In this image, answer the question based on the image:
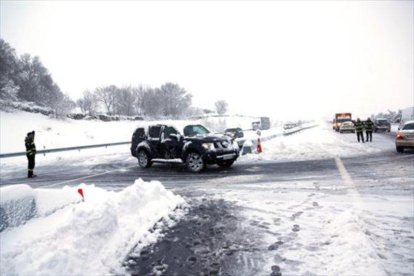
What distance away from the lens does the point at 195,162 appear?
13.2 metres

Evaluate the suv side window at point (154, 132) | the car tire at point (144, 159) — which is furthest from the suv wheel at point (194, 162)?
the car tire at point (144, 159)

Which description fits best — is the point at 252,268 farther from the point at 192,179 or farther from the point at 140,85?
the point at 140,85

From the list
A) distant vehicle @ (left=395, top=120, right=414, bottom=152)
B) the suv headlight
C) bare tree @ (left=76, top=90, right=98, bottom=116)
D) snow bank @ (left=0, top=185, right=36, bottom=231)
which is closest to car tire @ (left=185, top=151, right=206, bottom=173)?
the suv headlight

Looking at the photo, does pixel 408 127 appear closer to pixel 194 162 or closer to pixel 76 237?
pixel 194 162

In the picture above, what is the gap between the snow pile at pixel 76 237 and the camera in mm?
3996

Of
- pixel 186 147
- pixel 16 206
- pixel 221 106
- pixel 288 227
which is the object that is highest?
pixel 221 106

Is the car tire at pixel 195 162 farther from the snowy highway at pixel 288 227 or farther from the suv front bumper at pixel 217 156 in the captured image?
the snowy highway at pixel 288 227

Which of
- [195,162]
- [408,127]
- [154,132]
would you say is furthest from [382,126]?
[195,162]

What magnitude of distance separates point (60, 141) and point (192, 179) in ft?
102

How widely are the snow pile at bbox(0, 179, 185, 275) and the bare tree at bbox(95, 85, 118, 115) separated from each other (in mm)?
99977

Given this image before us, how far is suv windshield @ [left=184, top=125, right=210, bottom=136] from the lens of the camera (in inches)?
541

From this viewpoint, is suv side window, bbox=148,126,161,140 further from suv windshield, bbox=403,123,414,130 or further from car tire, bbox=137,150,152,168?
suv windshield, bbox=403,123,414,130

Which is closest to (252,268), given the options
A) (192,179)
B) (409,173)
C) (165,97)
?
(192,179)

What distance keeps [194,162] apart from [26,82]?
184 ft
